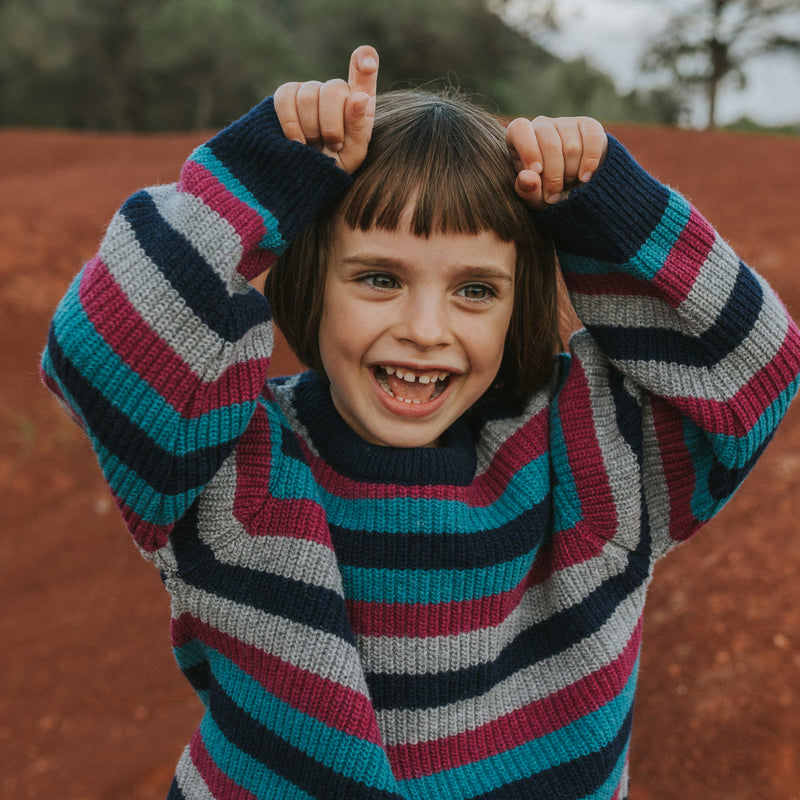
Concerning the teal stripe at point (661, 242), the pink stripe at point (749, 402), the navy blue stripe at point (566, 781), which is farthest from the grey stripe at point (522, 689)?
the teal stripe at point (661, 242)

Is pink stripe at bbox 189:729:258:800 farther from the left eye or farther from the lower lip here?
the left eye

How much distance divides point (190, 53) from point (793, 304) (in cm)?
1457

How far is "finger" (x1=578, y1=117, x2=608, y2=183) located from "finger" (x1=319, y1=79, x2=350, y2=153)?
1.21 ft

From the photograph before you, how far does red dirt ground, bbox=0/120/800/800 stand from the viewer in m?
2.38

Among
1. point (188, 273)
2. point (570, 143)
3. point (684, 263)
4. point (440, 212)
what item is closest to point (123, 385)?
point (188, 273)

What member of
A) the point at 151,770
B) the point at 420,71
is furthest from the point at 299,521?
the point at 420,71

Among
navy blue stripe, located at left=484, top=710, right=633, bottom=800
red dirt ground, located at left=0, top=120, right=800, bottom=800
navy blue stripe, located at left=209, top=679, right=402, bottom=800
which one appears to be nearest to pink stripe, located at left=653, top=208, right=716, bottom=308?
navy blue stripe, located at left=484, top=710, right=633, bottom=800

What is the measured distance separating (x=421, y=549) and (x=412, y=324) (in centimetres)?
34

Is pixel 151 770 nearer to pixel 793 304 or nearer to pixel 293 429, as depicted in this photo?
pixel 293 429

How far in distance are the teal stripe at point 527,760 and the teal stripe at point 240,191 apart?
0.85m

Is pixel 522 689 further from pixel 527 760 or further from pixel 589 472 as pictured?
pixel 589 472

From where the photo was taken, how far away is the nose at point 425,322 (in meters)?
1.25

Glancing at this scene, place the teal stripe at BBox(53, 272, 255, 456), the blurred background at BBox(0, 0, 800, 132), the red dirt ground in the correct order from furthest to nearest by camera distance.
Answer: the blurred background at BBox(0, 0, 800, 132) → the red dirt ground → the teal stripe at BBox(53, 272, 255, 456)

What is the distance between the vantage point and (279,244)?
4.10 ft
